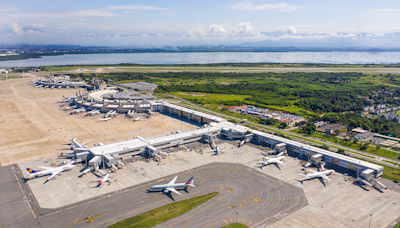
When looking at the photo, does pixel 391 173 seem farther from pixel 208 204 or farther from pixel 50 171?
pixel 50 171

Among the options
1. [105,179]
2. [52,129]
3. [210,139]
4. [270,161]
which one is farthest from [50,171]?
[270,161]

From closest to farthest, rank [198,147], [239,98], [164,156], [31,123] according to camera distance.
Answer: [164,156] → [198,147] → [31,123] → [239,98]

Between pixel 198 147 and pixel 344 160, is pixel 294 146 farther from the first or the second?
pixel 198 147

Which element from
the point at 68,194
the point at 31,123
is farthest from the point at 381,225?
the point at 31,123

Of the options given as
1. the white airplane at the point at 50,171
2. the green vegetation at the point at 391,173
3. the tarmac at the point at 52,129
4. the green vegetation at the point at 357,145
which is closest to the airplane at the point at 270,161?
the green vegetation at the point at 391,173

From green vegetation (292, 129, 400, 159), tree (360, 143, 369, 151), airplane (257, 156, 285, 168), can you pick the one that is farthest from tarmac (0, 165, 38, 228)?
tree (360, 143, 369, 151)
